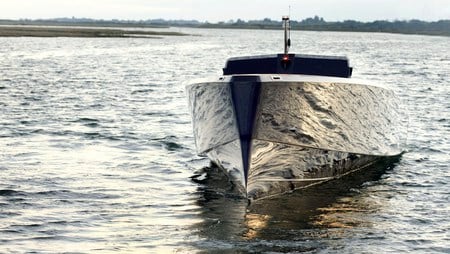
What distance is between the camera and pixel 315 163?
42.5 ft

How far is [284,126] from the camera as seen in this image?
1205 centimetres

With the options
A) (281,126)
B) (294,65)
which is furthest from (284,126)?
(294,65)

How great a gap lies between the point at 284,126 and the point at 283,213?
4.50 ft

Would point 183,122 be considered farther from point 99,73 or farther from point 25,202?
point 99,73

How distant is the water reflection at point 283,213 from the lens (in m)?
10.4

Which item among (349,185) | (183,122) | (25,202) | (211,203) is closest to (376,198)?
(349,185)

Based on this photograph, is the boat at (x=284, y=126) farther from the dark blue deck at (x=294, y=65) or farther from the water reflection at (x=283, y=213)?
the water reflection at (x=283, y=213)

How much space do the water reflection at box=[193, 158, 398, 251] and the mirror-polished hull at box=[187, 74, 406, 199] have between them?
311 mm

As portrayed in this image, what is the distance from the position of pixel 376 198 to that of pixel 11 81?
2387cm

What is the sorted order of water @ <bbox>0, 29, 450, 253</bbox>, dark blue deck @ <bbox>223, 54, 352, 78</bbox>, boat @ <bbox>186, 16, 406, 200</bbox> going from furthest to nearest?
dark blue deck @ <bbox>223, 54, 352, 78</bbox> < boat @ <bbox>186, 16, 406, 200</bbox> < water @ <bbox>0, 29, 450, 253</bbox>

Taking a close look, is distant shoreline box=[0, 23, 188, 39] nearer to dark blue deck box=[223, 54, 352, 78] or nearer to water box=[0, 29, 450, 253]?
water box=[0, 29, 450, 253]

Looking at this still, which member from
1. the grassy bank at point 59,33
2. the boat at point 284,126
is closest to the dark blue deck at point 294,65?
the boat at point 284,126

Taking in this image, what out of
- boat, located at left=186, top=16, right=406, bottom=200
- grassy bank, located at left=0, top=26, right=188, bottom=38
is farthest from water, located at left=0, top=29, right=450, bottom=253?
grassy bank, located at left=0, top=26, right=188, bottom=38

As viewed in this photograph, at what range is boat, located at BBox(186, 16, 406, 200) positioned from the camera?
39.0 feet
